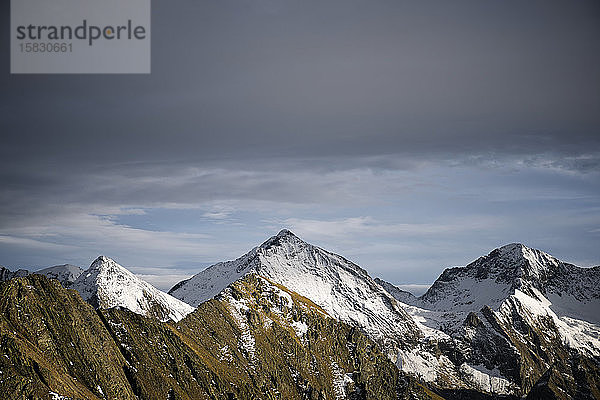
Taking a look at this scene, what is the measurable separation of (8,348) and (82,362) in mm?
26642

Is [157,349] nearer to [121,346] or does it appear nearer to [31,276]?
[121,346]

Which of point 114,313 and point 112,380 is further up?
point 114,313

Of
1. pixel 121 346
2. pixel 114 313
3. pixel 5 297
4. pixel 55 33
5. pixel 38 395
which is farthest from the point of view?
pixel 114 313

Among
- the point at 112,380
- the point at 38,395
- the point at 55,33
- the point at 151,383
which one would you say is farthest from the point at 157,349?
the point at 55,33

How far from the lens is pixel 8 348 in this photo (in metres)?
123

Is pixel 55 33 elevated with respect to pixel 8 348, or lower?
elevated

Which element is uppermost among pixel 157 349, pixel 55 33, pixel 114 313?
pixel 55 33

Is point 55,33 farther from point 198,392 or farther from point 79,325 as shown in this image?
point 198,392

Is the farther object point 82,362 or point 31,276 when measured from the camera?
point 31,276

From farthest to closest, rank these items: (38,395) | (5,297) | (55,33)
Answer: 1. (5,297)
2. (38,395)
3. (55,33)

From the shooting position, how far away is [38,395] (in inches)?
4636

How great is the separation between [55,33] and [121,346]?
4230 inches

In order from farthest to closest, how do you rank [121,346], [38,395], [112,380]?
1. [121,346]
2. [112,380]
3. [38,395]

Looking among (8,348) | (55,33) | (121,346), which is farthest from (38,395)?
(55,33)
